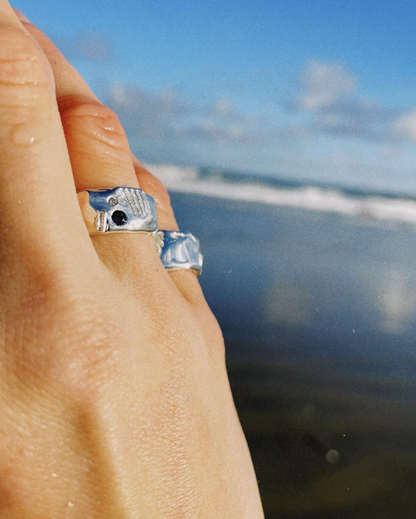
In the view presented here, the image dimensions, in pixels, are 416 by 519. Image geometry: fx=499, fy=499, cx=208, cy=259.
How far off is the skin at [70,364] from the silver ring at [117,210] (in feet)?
0.18

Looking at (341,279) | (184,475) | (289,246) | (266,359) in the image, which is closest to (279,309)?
(266,359)

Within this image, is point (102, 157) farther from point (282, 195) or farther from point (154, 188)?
point (282, 195)

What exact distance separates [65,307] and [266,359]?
229cm

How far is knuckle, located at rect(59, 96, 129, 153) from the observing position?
114 cm

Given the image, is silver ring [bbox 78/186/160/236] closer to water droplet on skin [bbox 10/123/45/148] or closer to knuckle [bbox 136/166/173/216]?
water droplet on skin [bbox 10/123/45/148]

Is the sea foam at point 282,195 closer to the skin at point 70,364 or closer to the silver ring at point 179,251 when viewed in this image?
the silver ring at point 179,251

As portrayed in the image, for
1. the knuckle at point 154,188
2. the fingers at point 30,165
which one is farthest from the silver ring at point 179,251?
the fingers at point 30,165

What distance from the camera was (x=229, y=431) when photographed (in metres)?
1.14

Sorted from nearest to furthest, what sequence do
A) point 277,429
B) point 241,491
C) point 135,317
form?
point 135,317 → point 241,491 → point 277,429

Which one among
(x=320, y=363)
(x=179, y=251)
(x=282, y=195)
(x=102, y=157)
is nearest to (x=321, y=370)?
(x=320, y=363)

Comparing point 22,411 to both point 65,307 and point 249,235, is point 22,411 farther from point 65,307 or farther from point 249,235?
point 249,235

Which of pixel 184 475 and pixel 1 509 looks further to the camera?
pixel 184 475

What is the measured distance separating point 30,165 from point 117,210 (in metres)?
0.24

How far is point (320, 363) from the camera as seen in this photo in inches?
119
